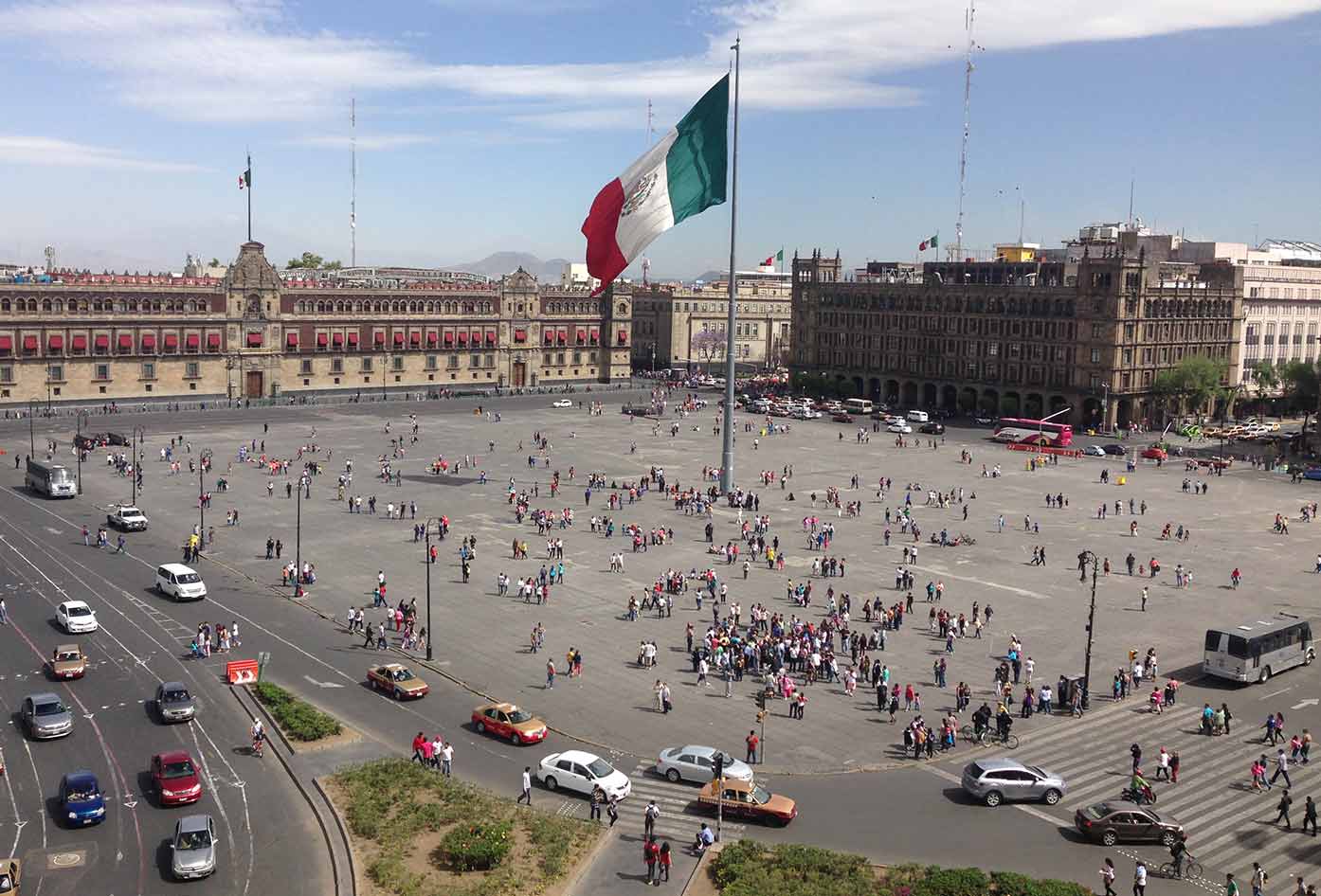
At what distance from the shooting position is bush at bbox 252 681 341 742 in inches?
1339

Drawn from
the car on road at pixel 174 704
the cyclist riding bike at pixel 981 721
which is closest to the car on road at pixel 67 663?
the car on road at pixel 174 704

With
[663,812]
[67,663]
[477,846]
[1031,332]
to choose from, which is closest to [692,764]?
Answer: [663,812]

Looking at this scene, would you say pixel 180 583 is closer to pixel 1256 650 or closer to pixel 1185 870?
pixel 1185 870

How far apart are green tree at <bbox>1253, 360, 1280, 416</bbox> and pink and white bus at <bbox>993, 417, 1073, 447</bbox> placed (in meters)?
27.1

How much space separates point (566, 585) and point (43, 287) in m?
82.6

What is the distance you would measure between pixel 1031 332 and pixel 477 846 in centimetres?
10757

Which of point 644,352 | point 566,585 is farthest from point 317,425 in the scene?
point 644,352

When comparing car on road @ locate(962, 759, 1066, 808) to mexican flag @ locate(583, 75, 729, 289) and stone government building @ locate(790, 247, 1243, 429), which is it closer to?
mexican flag @ locate(583, 75, 729, 289)

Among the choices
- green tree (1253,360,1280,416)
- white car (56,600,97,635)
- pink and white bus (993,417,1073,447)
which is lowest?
white car (56,600,97,635)

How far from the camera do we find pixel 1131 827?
94.2 ft

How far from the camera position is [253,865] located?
26.5 meters

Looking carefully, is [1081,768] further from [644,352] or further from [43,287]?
[644,352]

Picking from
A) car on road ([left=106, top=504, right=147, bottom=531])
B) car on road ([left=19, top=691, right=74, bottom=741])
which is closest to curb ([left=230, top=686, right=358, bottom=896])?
car on road ([left=19, top=691, right=74, bottom=741])

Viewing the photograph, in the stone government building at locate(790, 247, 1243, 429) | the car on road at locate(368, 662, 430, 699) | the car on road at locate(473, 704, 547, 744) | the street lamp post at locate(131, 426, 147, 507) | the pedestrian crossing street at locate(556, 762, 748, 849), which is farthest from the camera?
the stone government building at locate(790, 247, 1243, 429)
